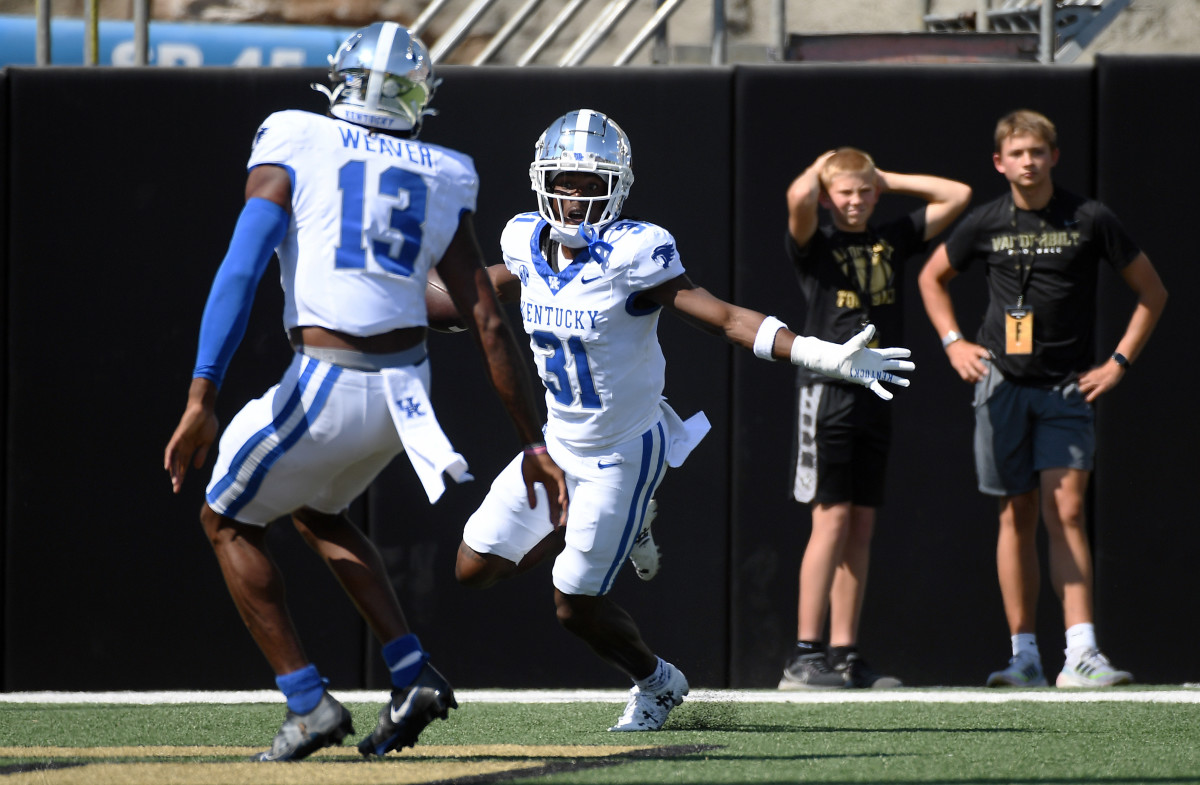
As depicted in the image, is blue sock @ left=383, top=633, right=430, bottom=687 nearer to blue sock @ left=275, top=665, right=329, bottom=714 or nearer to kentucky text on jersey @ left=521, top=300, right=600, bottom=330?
blue sock @ left=275, top=665, right=329, bottom=714

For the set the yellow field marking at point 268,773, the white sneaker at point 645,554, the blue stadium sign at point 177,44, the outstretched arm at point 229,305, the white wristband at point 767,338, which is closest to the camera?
the yellow field marking at point 268,773

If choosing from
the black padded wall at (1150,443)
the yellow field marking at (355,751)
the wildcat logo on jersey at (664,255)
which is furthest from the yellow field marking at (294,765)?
the black padded wall at (1150,443)

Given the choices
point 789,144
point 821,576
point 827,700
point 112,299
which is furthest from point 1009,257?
point 112,299

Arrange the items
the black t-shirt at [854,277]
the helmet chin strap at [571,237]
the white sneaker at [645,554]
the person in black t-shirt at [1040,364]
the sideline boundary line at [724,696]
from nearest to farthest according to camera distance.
Result: the helmet chin strap at [571,237]
the white sneaker at [645,554]
the sideline boundary line at [724,696]
the person in black t-shirt at [1040,364]
the black t-shirt at [854,277]

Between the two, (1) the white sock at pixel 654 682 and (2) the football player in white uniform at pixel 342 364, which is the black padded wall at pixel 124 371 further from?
(2) the football player in white uniform at pixel 342 364

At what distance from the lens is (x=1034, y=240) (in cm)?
553

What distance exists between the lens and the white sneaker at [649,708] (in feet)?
13.7

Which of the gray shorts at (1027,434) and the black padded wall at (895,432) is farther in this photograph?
the black padded wall at (895,432)

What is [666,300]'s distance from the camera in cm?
399

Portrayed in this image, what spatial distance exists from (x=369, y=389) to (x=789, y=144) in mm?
3125

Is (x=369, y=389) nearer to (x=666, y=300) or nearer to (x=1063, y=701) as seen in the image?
(x=666, y=300)

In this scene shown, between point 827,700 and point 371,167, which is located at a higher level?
point 371,167

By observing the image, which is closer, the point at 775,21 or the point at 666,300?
the point at 666,300

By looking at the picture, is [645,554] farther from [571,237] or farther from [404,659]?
[404,659]
